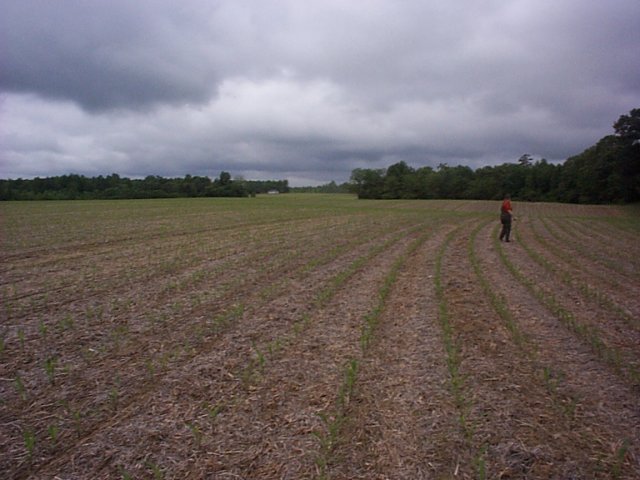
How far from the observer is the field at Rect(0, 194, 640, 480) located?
3121mm

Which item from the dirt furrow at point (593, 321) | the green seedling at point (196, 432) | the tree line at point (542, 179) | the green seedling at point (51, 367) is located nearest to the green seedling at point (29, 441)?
the green seedling at point (51, 367)

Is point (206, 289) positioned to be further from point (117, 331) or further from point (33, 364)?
point (33, 364)

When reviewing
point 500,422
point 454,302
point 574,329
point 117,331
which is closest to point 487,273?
point 454,302

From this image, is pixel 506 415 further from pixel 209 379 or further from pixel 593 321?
pixel 593 321

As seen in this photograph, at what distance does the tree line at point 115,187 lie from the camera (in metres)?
89.2

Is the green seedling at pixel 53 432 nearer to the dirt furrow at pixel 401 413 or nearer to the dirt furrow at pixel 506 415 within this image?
the dirt furrow at pixel 401 413

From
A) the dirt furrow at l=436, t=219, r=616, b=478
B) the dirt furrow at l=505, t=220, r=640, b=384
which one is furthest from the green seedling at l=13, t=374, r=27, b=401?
the dirt furrow at l=505, t=220, r=640, b=384

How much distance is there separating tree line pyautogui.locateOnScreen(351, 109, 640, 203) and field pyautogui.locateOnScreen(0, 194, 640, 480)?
168 ft

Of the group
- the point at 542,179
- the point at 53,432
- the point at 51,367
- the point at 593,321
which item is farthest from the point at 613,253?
the point at 542,179

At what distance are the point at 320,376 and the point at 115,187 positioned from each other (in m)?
125

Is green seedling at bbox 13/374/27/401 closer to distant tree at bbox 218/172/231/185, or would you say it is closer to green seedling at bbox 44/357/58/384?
green seedling at bbox 44/357/58/384

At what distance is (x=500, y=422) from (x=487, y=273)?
7.46m

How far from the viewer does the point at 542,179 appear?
8712 cm

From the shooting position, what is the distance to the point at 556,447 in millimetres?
3211
